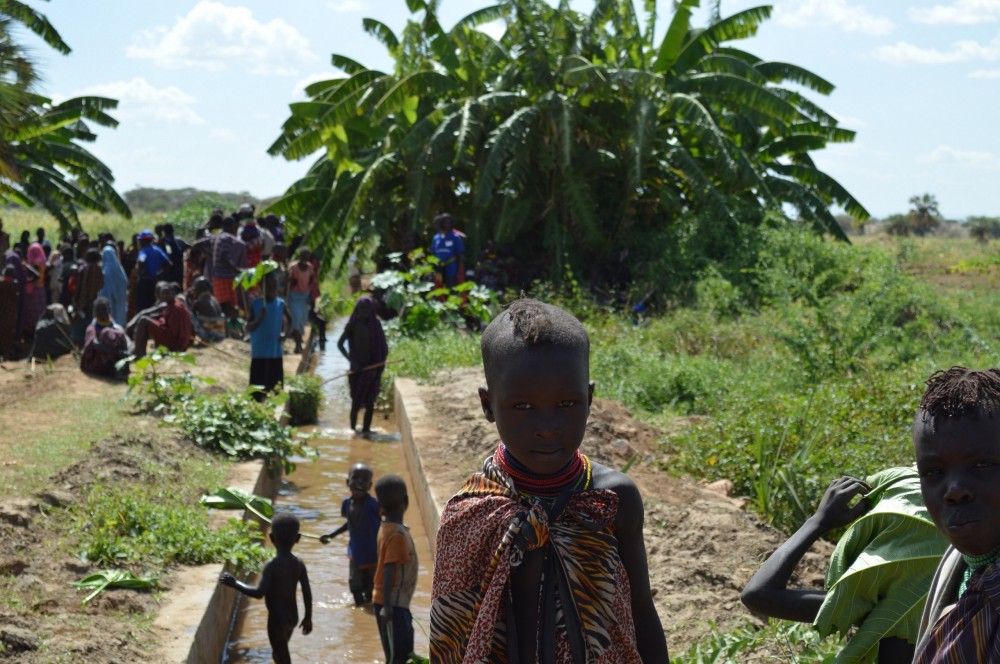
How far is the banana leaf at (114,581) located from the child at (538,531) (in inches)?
161

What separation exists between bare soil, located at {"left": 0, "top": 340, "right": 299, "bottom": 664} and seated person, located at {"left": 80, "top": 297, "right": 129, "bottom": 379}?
145 centimetres

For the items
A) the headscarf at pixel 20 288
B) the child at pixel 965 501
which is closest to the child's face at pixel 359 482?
the child at pixel 965 501

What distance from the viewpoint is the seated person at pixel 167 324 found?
12.7 meters

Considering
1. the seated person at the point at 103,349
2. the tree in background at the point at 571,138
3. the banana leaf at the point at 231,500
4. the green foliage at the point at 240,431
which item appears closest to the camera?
the banana leaf at the point at 231,500

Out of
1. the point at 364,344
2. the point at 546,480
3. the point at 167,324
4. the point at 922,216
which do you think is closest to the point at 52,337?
the point at 167,324

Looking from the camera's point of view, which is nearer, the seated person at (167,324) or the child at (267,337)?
the child at (267,337)

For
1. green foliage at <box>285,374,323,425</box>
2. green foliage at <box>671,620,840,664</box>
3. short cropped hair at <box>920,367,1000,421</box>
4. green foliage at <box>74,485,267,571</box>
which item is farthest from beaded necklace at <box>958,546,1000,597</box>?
green foliage at <box>285,374,323,425</box>

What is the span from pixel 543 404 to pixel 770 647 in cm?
287

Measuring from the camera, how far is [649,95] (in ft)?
59.2

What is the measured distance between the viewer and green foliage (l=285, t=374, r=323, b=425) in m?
12.9

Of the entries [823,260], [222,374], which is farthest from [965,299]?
[222,374]

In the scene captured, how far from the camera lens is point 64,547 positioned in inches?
253

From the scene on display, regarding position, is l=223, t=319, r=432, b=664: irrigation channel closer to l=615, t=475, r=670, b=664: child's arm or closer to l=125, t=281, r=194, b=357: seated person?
l=125, t=281, r=194, b=357: seated person

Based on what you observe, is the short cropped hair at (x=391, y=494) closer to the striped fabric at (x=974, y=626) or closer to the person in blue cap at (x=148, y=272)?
the striped fabric at (x=974, y=626)
